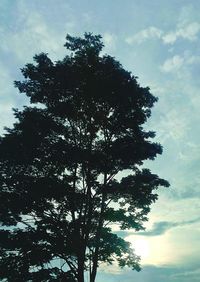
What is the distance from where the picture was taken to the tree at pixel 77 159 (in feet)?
57.4

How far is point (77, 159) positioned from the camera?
59.9 ft

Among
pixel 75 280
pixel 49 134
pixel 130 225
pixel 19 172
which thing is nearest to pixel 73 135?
pixel 49 134

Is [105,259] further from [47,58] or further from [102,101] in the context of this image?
[47,58]

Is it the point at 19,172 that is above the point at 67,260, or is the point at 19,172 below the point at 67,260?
above

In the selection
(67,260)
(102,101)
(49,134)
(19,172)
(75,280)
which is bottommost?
(75,280)

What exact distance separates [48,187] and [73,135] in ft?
12.8

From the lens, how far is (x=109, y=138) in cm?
1991

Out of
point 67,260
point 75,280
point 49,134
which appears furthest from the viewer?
point 49,134

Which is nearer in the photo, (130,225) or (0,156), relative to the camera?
(0,156)

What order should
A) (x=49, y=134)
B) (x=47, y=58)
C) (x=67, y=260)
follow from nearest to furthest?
(x=67, y=260) → (x=49, y=134) → (x=47, y=58)

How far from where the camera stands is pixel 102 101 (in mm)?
19688

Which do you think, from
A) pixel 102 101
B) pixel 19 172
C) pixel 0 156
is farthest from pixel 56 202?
pixel 102 101

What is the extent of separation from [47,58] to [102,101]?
4.22m

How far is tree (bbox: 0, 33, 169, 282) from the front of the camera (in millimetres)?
17484
